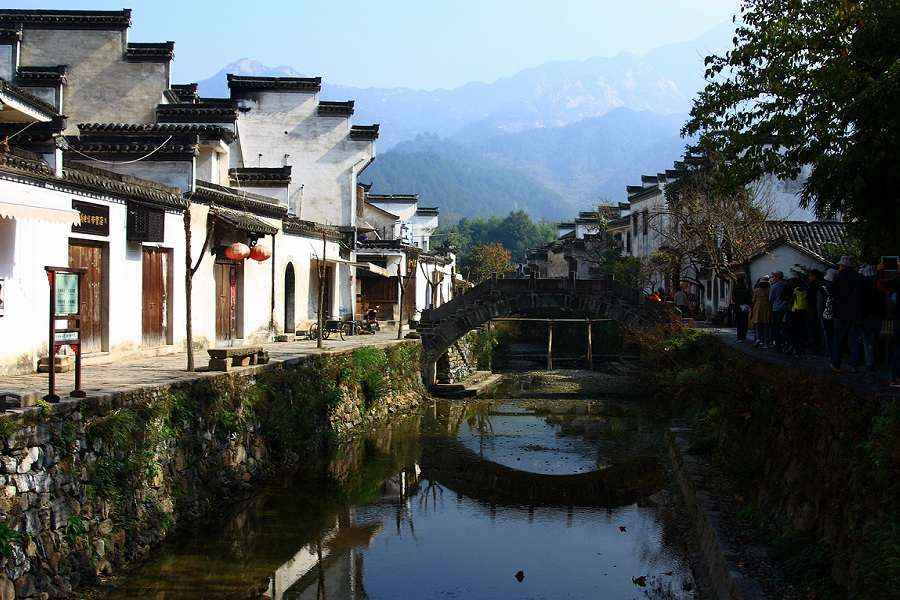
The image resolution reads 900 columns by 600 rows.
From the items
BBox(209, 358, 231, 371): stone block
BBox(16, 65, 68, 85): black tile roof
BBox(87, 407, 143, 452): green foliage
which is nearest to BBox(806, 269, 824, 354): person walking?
BBox(209, 358, 231, 371): stone block

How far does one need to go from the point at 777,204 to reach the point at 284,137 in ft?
63.3

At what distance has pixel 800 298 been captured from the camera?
15156 mm

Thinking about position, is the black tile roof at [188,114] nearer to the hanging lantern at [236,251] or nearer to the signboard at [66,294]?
the hanging lantern at [236,251]

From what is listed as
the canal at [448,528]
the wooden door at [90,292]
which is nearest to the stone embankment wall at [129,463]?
the canal at [448,528]

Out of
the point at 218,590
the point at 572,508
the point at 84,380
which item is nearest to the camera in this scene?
the point at 218,590

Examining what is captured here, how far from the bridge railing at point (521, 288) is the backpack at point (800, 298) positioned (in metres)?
12.1

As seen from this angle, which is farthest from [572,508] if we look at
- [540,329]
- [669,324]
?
[540,329]

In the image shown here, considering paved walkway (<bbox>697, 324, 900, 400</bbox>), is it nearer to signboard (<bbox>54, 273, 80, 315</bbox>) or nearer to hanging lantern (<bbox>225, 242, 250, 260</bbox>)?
hanging lantern (<bbox>225, 242, 250, 260</bbox>)

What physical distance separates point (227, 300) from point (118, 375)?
7691mm

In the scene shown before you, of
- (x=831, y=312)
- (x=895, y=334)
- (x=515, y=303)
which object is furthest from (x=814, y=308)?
(x=515, y=303)

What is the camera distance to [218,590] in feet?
32.7

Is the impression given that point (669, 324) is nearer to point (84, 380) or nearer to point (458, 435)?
point (458, 435)

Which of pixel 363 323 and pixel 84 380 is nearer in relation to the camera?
pixel 84 380

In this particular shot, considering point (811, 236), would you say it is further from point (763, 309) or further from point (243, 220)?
point (243, 220)
